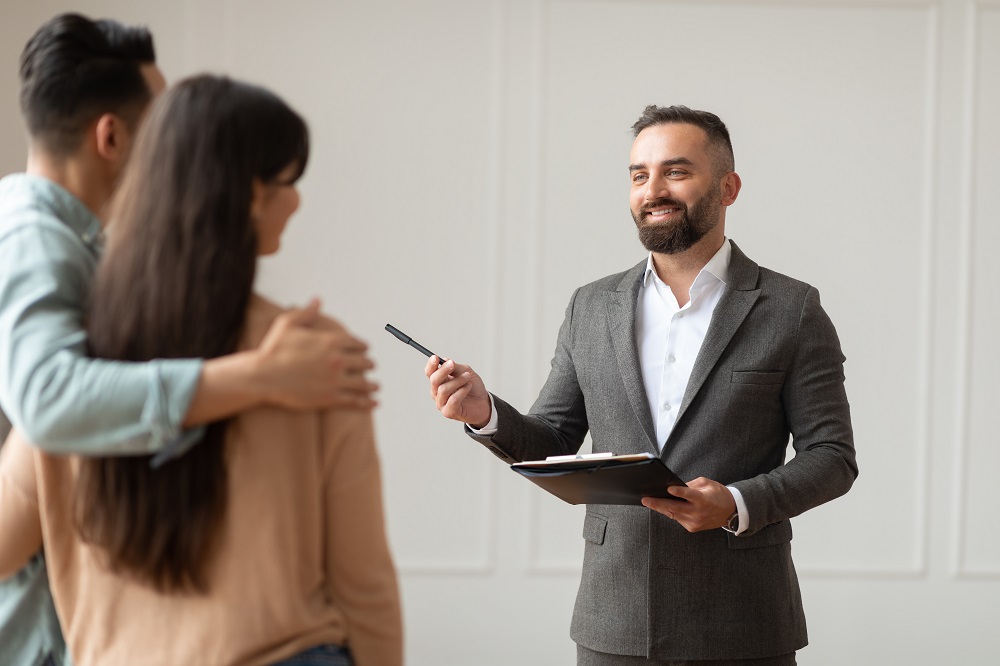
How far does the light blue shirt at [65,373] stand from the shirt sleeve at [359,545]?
0.16m

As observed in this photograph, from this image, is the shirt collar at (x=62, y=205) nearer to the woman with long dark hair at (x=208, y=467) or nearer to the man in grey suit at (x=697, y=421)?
the woman with long dark hair at (x=208, y=467)

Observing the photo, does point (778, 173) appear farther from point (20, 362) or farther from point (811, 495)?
point (20, 362)

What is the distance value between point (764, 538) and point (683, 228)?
0.68 m

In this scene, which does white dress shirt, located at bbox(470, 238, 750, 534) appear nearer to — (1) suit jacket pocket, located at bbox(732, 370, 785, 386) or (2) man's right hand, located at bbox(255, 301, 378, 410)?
(1) suit jacket pocket, located at bbox(732, 370, 785, 386)

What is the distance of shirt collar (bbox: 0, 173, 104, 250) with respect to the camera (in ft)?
4.12

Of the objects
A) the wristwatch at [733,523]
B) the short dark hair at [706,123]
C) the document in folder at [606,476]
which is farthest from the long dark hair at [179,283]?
the short dark hair at [706,123]

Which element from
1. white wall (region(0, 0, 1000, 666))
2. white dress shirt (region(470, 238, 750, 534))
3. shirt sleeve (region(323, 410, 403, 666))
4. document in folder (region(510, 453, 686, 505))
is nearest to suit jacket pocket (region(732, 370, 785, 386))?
white dress shirt (region(470, 238, 750, 534))

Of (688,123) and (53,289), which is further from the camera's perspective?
(688,123)

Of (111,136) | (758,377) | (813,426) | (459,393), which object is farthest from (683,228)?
(111,136)

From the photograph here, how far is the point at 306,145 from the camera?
44.8 inches

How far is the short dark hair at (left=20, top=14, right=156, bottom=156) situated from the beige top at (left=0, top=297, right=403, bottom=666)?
0.39 metres

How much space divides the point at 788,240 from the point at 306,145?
3213mm

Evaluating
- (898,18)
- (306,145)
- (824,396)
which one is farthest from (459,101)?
(306,145)

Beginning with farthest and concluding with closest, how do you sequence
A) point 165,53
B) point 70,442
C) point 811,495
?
point 165,53, point 811,495, point 70,442
